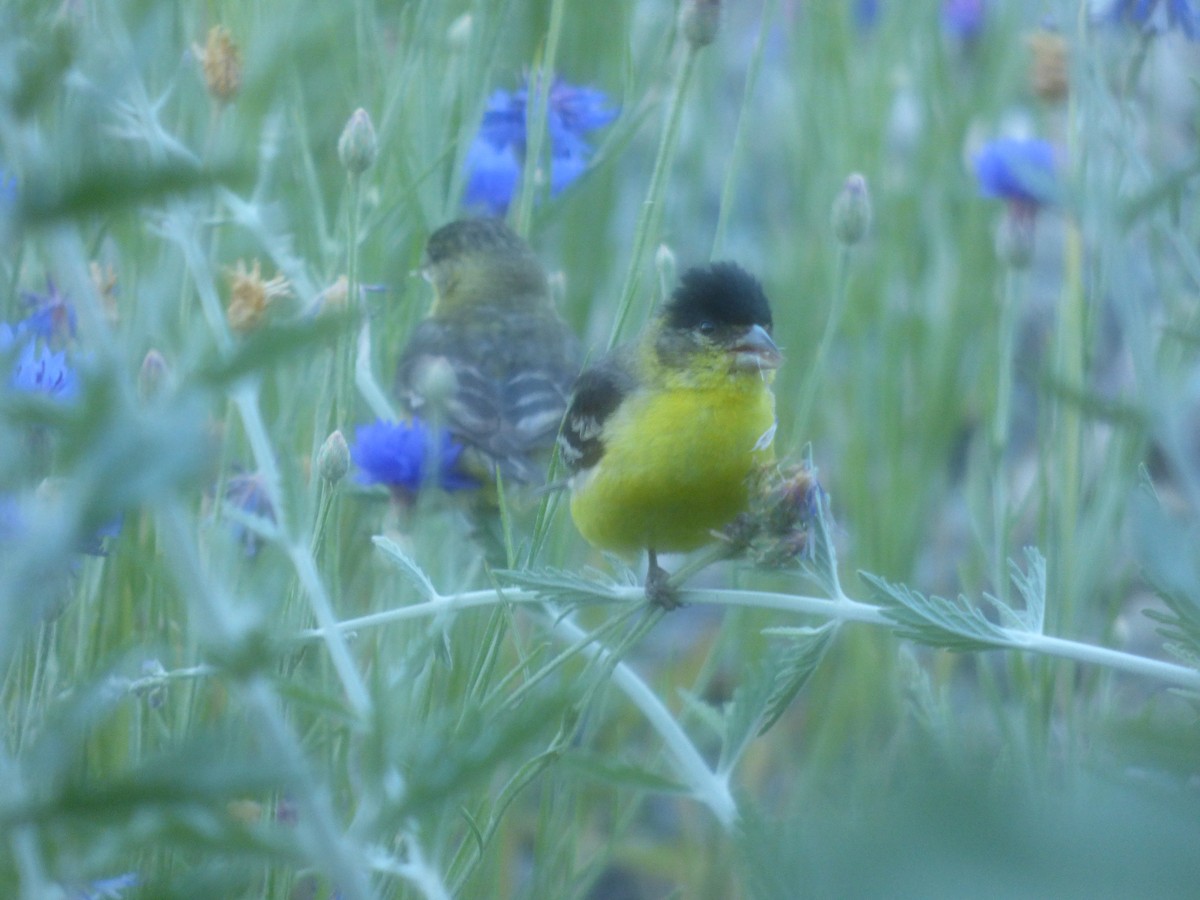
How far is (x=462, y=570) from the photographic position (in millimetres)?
2465

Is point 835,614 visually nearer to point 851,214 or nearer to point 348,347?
point 348,347

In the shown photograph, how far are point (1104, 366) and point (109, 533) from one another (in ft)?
9.99

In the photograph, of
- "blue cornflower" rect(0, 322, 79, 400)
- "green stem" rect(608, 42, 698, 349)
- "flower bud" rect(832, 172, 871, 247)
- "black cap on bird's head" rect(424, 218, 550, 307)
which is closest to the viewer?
"blue cornflower" rect(0, 322, 79, 400)

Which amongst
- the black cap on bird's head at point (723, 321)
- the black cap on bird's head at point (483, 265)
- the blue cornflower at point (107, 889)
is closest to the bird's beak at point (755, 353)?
the black cap on bird's head at point (723, 321)

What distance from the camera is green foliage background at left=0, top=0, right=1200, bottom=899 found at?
1.78 ft

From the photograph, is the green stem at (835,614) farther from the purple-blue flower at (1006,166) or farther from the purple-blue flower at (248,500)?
the purple-blue flower at (1006,166)

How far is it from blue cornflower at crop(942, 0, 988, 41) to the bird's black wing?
1.84 m

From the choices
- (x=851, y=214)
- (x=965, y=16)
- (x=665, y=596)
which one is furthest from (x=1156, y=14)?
(x=965, y=16)

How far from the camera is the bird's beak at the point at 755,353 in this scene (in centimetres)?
184

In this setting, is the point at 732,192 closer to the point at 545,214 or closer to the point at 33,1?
the point at 545,214

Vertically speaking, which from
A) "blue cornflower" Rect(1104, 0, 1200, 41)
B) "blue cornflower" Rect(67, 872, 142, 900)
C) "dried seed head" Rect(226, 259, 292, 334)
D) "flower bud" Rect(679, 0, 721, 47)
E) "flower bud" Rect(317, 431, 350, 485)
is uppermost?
"blue cornflower" Rect(1104, 0, 1200, 41)

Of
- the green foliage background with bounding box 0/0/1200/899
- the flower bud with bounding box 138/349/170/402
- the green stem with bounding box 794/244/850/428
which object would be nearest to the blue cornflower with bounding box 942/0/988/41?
the green foliage background with bounding box 0/0/1200/899

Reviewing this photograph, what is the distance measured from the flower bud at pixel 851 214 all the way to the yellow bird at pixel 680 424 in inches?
5.7

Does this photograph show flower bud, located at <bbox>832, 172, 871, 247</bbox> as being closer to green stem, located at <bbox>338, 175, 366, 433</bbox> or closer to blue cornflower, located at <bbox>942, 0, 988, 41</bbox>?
green stem, located at <bbox>338, 175, 366, 433</bbox>
